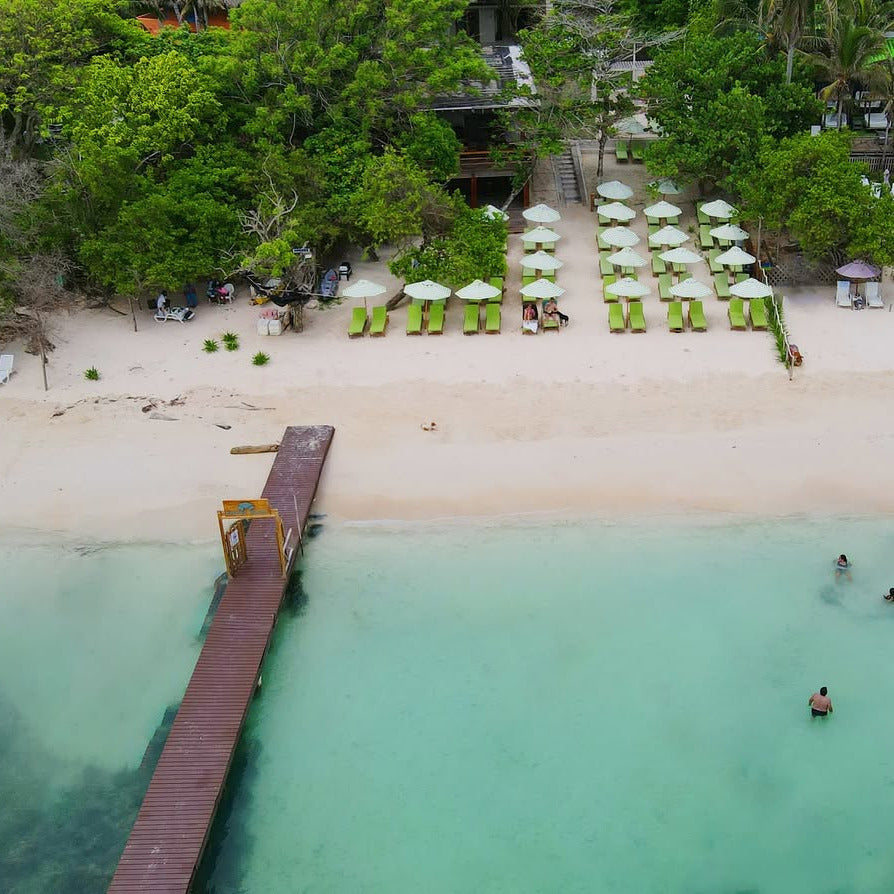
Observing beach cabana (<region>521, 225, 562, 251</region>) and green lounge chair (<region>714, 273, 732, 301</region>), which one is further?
beach cabana (<region>521, 225, 562, 251</region>)

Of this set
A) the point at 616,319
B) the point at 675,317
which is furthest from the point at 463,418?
the point at 675,317

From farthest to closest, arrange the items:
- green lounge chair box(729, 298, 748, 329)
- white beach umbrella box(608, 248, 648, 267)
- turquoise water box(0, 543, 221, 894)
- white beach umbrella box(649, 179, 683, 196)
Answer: white beach umbrella box(649, 179, 683, 196), white beach umbrella box(608, 248, 648, 267), green lounge chair box(729, 298, 748, 329), turquoise water box(0, 543, 221, 894)

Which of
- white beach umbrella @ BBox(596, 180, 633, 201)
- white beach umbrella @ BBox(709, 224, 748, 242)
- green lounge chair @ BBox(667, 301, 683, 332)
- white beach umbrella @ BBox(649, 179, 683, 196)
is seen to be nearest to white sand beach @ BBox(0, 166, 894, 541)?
green lounge chair @ BBox(667, 301, 683, 332)

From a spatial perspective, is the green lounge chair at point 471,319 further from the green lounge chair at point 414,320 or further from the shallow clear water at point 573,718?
the shallow clear water at point 573,718

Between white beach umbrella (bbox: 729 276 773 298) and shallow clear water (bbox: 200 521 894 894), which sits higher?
white beach umbrella (bbox: 729 276 773 298)

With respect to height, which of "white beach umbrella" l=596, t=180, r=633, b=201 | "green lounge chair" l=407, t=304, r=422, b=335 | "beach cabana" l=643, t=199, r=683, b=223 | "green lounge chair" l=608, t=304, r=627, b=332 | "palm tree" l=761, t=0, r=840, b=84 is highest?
"palm tree" l=761, t=0, r=840, b=84

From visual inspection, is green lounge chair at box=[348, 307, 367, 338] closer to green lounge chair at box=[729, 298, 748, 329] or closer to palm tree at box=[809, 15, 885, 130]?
green lounge chair at box=[729, 298, 748, 329]

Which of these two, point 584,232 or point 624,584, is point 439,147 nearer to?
point 584,232

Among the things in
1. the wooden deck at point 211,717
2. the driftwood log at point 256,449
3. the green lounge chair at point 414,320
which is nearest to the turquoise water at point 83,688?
the wooden deck at point 211,717
